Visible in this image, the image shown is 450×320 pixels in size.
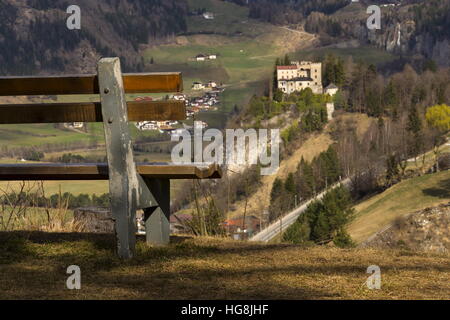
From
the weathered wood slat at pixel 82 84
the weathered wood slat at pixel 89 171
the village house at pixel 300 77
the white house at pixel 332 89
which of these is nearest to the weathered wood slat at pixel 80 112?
the weathered wood slat at pixel 82 84

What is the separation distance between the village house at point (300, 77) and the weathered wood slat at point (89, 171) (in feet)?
499

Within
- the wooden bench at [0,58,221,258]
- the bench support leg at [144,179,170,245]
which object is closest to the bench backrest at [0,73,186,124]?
the wooden bench at [0,58,221,258]

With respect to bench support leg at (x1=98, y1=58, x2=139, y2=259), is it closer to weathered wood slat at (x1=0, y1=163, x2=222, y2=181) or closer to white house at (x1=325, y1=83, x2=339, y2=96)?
weathered wood slat at (x1=0, y1=163, x2=222, y2=181)

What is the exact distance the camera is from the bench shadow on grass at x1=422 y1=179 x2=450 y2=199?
283ft

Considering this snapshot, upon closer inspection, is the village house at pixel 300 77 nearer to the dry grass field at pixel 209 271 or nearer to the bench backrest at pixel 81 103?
the dry grass field at pixel 209 271

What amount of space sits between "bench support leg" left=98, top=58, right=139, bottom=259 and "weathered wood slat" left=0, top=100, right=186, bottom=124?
10 centimetres

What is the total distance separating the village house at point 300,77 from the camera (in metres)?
160

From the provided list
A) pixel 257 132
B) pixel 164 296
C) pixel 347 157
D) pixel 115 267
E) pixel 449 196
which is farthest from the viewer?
pixel 257 132

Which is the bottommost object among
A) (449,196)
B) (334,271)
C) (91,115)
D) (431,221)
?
(449,196)

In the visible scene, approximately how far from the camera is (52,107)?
621 cm

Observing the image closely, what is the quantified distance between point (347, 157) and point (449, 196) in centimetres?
2522

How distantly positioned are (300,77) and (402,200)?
82.8 meters
